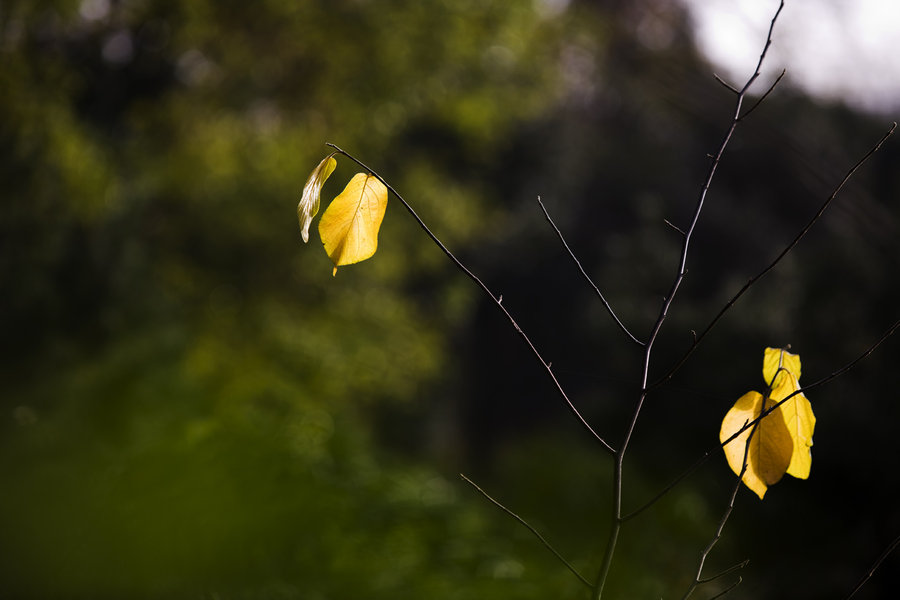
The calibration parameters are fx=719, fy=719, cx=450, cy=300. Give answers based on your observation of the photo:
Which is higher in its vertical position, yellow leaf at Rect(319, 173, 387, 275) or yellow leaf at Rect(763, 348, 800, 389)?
yellow leaf at Rect(319, 173, 387, 275)

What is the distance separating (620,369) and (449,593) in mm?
2198

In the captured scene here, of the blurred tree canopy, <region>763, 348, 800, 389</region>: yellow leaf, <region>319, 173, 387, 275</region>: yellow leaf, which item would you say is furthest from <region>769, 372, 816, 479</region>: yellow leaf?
<region>319, 173, 387, 275</region>: yellow leaf

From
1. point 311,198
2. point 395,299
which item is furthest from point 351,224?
point 395,299

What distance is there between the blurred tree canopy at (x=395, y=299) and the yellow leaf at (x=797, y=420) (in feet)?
0.64

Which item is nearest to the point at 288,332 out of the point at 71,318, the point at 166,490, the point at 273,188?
the point at 273,188

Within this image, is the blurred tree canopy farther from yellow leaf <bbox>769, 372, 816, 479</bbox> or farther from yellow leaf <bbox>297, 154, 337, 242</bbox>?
yellow leaf <bbox>297, 154, 337, 242</bbox>

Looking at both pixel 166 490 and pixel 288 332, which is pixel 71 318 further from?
pixel 166 490

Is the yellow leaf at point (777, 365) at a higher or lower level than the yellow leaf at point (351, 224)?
lower

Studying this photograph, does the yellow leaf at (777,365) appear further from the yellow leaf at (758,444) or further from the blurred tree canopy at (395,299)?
the blurred tree canopy at (395,299)

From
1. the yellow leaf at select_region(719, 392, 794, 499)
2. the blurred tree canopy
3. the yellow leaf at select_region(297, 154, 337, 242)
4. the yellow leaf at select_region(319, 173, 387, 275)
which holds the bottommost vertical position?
the yellow leaf at select_region(719, 392, 794, 499)

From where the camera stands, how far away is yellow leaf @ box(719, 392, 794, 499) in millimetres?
650

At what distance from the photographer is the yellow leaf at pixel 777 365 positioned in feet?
2.24

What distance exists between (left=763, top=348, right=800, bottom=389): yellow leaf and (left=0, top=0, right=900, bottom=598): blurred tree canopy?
163mm

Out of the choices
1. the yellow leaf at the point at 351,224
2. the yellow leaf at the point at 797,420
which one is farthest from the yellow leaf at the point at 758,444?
the yellow leaf at the point at 351,224
